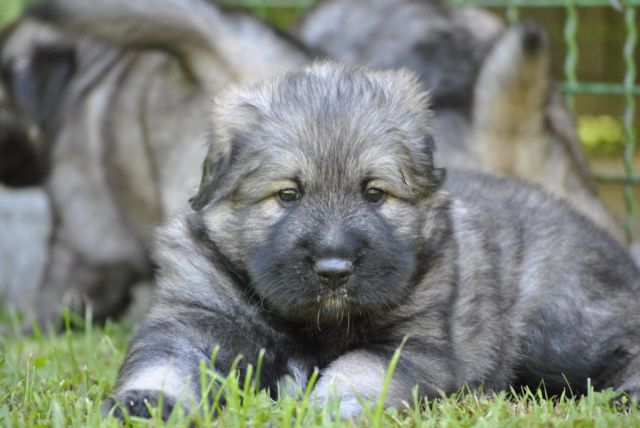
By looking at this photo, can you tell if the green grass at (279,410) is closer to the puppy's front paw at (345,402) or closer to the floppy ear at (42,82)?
the puppy's front paw at (345,402)

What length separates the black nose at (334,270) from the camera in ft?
10.3

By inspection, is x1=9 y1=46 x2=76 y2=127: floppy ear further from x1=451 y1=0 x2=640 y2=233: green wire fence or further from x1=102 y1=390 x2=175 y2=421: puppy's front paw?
x1=102 y1=390 x2=175 y2=421: puppy's front paw

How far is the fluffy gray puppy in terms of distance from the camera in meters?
3.22

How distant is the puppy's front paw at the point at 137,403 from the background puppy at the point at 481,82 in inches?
119

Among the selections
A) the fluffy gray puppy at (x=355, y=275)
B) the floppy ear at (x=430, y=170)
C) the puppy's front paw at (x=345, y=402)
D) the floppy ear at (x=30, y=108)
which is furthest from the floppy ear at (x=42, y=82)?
the puppy's front paw at (x=345, y=402)

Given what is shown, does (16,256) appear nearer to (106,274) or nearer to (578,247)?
(106,274)

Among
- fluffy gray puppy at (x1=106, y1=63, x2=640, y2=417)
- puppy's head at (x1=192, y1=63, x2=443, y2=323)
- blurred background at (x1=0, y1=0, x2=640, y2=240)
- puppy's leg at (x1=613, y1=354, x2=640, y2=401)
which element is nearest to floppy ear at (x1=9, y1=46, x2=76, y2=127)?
blurred background at (x1=0, y1=0, x2=640, y2=240)

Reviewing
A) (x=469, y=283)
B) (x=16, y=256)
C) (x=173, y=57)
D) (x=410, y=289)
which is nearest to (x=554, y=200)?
(x=469, y=283)

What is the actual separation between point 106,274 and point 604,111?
18.0 ft

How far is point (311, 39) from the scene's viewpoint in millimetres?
6848

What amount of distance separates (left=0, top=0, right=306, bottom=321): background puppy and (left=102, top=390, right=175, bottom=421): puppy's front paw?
3.01 m

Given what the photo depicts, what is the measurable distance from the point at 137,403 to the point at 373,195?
38.9 inches

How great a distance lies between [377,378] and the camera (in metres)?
3.17

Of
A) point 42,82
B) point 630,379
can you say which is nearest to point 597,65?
point 42,82
